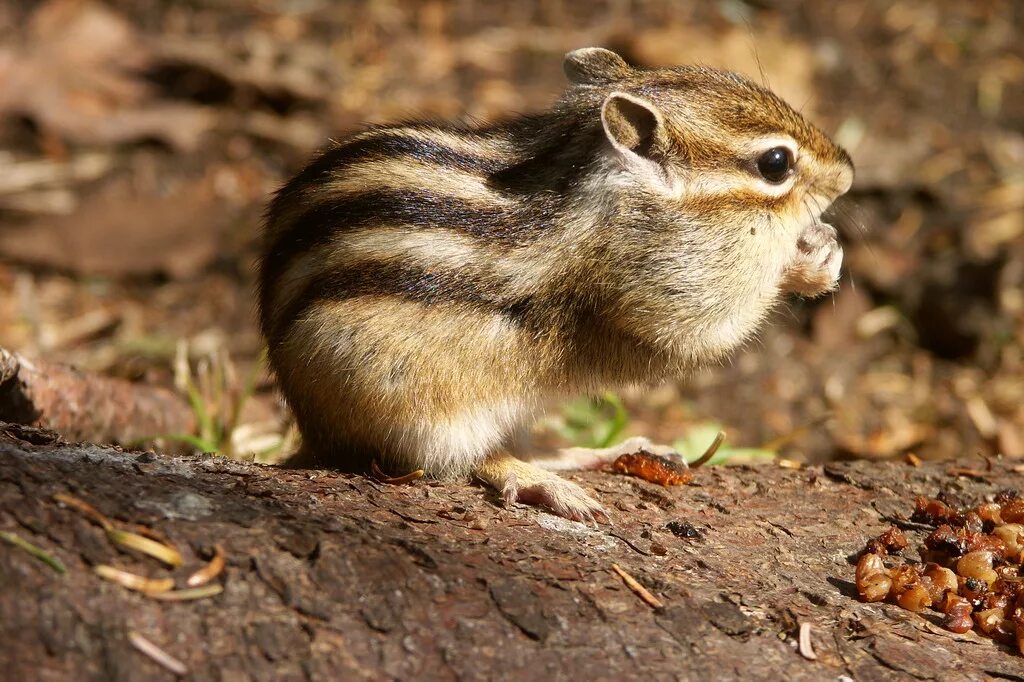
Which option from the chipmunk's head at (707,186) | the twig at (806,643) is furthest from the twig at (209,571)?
the chipmunk's head at (707,186)

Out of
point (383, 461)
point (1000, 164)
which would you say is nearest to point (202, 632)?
point (383, 461)

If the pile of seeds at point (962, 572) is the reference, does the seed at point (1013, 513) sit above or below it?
above

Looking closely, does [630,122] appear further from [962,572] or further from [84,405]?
[84,405]

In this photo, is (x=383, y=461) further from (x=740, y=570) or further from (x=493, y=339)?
(x=740, y=570)

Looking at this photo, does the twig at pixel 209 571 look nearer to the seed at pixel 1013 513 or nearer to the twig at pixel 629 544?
the twig at pixel 629 544

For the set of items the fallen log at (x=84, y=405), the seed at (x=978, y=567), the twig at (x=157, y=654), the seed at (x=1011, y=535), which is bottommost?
the fallen log at (x=84, y=405)

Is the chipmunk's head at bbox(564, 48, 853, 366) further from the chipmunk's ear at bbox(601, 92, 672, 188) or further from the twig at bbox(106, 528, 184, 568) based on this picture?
the twig at bbox(106, 528, 184, 568)

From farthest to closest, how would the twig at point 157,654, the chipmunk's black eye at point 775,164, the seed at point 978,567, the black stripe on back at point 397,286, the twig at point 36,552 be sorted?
1. the chipmunk's black eye at point 775,164
2. the black stripe on back at point 397,286
3. the seed at point 978,567
4. the twig at point 36,552
5. the twig at point 157,654
